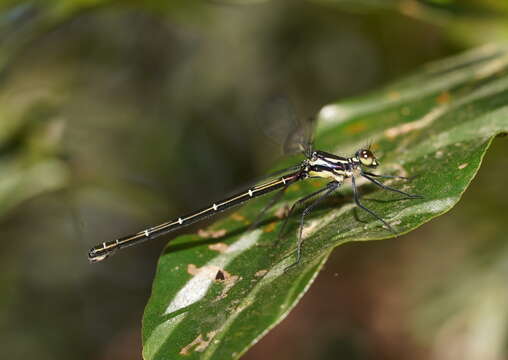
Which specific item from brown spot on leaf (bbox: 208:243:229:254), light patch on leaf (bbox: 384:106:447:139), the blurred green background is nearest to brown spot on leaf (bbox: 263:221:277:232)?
brown spot on leaf (bbox: 208:243:229:254)

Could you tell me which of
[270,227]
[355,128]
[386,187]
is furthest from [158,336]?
[355,128]

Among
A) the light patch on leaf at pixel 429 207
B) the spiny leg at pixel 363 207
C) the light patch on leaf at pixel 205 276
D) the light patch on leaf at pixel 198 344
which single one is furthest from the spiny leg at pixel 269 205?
the light patch on leaf at pixel 198 344

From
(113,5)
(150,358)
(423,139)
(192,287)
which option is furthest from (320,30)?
(150,358)

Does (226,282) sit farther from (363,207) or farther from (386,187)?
(386,187)

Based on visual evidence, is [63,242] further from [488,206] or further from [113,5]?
[488,206]

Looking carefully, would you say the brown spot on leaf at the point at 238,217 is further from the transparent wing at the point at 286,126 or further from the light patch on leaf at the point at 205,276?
the transparent wing at the point at 286,126

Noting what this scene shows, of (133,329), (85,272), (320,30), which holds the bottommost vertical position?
(133,329)
